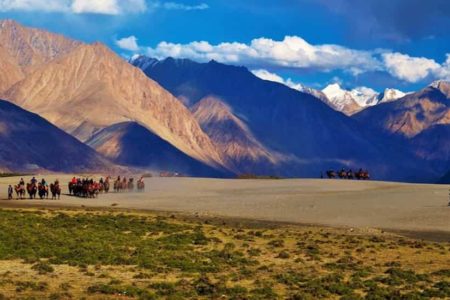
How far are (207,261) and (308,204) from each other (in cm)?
3408

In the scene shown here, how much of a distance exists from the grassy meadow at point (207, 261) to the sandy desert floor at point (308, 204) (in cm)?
615

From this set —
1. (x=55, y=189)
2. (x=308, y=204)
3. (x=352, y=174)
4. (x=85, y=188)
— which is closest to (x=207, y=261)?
(x=308, y=204)

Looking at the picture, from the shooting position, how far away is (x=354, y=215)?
5853 centimetres

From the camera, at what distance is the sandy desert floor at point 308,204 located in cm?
5466

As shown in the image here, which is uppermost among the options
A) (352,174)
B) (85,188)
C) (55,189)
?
(352,174)

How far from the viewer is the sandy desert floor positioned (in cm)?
5466

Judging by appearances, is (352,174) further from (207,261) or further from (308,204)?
(207,261)

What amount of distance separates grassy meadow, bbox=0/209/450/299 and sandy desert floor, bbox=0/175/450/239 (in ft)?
20.2

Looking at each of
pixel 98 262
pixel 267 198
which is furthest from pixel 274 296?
pixel 267 198

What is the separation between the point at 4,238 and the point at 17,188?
35.9 meters

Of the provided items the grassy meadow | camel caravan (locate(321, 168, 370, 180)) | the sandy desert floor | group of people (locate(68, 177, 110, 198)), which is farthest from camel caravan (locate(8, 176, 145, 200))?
camel caravan (locate(321, 168, 370, 180))

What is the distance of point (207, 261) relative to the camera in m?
34.8

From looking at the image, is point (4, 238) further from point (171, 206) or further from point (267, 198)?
point (267, 198)

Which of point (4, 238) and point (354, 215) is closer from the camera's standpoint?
point (4, 238)
